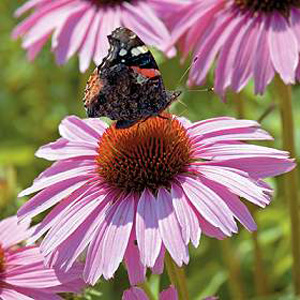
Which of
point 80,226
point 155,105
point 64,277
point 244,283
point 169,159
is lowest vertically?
point 244,283

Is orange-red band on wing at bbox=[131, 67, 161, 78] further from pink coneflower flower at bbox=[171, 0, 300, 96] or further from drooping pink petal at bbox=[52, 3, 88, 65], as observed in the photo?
drooping pink petal at bbox=[52, 3, 88, 65]

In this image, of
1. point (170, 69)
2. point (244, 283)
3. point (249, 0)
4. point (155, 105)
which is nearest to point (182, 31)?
point (249, 0)

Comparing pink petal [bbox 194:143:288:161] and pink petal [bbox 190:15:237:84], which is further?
pink petal [bbox 190:15:237:84]

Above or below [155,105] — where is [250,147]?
below

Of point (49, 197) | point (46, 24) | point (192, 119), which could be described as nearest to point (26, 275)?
point (49, 197)

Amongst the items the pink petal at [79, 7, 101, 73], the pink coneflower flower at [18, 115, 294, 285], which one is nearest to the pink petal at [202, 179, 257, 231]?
the pink coneflower flower at [18, 115, 294, 285]

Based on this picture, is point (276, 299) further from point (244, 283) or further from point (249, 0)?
point (249, 0)

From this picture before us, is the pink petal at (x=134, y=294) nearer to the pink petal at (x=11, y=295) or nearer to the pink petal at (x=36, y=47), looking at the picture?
the pink petal at (x=11, y=295)

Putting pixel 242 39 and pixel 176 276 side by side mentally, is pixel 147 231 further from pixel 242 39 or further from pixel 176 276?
pixel 242 39
